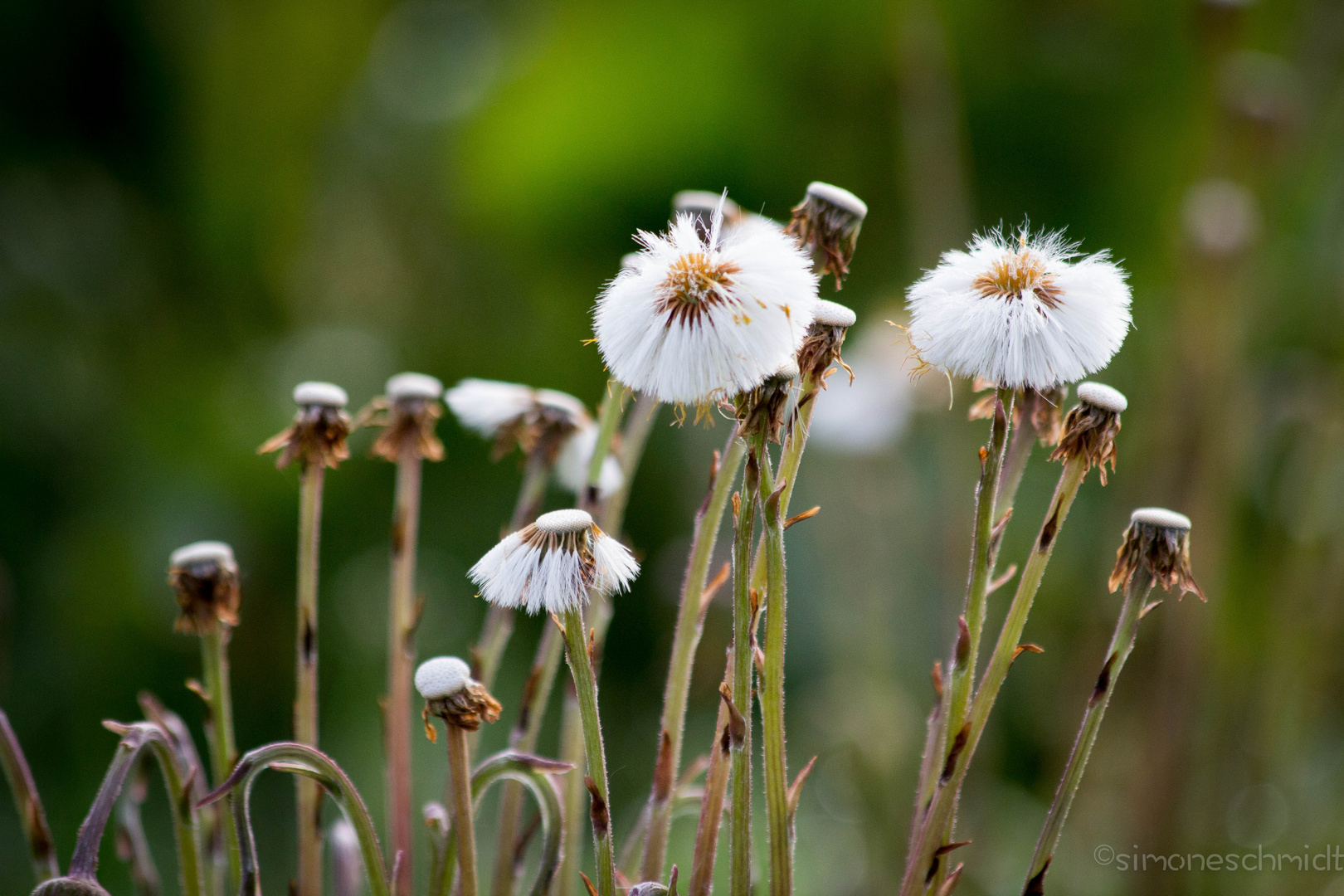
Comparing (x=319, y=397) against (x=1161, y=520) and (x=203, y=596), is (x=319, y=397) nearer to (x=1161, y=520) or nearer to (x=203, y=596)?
(x=203, y=596)

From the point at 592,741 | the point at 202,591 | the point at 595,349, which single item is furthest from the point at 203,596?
the point at 595,349

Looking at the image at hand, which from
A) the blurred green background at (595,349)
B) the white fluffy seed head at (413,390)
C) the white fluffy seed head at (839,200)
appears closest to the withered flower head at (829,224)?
the white fluffy seed head at (839,200)

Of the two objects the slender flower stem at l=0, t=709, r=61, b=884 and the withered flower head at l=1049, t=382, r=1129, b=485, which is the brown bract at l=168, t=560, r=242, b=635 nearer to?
the slender flower stem at l=0, t=709, r=61, b=884

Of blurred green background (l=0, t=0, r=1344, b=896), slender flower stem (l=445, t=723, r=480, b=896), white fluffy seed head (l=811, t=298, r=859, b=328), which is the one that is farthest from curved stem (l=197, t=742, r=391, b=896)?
blurred green background (l=0, t=0, r=1344, b=896)

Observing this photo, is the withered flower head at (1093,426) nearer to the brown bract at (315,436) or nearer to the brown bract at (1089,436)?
the brown bract at (1089,436)

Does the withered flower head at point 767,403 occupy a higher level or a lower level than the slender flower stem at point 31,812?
higher

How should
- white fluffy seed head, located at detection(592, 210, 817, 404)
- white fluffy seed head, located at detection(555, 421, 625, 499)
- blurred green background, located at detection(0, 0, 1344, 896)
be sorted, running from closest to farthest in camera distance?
white fluffy seed head, located at detection(592, 210, 817, 404)
white fluffy seed head, located at detection(555, 421, 625, 499)
blurred green background, located at detection(0, 0, 1344, 896)
